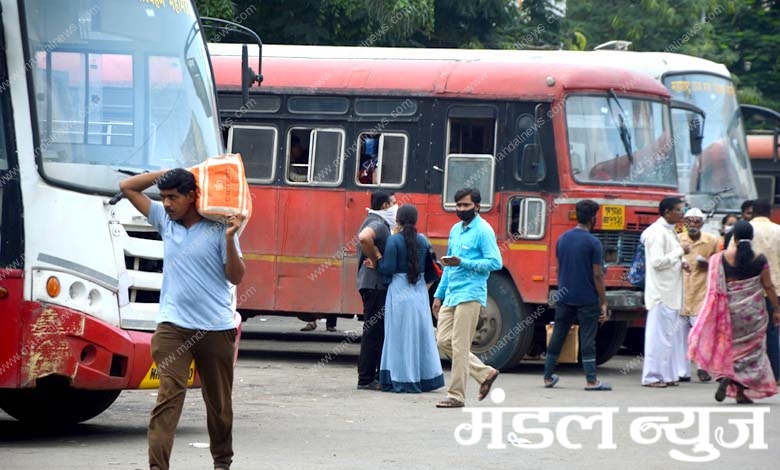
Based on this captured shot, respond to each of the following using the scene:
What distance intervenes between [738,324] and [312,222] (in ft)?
17.3

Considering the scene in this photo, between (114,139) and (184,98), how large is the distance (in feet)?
2.79

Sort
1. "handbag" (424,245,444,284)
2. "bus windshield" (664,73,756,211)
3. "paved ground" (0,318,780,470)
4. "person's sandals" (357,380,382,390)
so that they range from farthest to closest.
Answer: "bus windshield" (664,73,756,211) → "person's sandals" (357,380,382,390) → "handbag" (424,245,444,284) → "paved ground" (0,318,780,470)

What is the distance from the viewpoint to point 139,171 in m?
10.4

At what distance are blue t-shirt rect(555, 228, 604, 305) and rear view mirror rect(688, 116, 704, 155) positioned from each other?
16.7 feet

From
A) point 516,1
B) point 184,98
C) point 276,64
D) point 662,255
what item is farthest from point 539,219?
point 516,1

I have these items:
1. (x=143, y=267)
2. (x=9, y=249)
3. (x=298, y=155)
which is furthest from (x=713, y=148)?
(x=9, y=249)

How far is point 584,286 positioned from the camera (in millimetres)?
14836

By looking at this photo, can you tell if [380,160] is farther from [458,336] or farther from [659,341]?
[458,336]

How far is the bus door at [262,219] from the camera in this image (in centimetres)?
1742

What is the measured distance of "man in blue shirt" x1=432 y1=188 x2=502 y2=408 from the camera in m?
12.9

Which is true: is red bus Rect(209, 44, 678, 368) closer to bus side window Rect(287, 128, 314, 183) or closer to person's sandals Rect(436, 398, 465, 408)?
bus side window Rect(287, 128, 314, 183)

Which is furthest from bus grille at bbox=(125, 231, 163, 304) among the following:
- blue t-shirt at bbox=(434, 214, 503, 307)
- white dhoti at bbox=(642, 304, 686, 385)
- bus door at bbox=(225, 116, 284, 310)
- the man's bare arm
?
bus door at bbox=(225, 116, 284, 310)

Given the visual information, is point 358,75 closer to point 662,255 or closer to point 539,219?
point 539,219

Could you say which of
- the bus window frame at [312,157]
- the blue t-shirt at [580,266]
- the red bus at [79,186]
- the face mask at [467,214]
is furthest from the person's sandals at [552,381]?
the red bus at [79,186]
